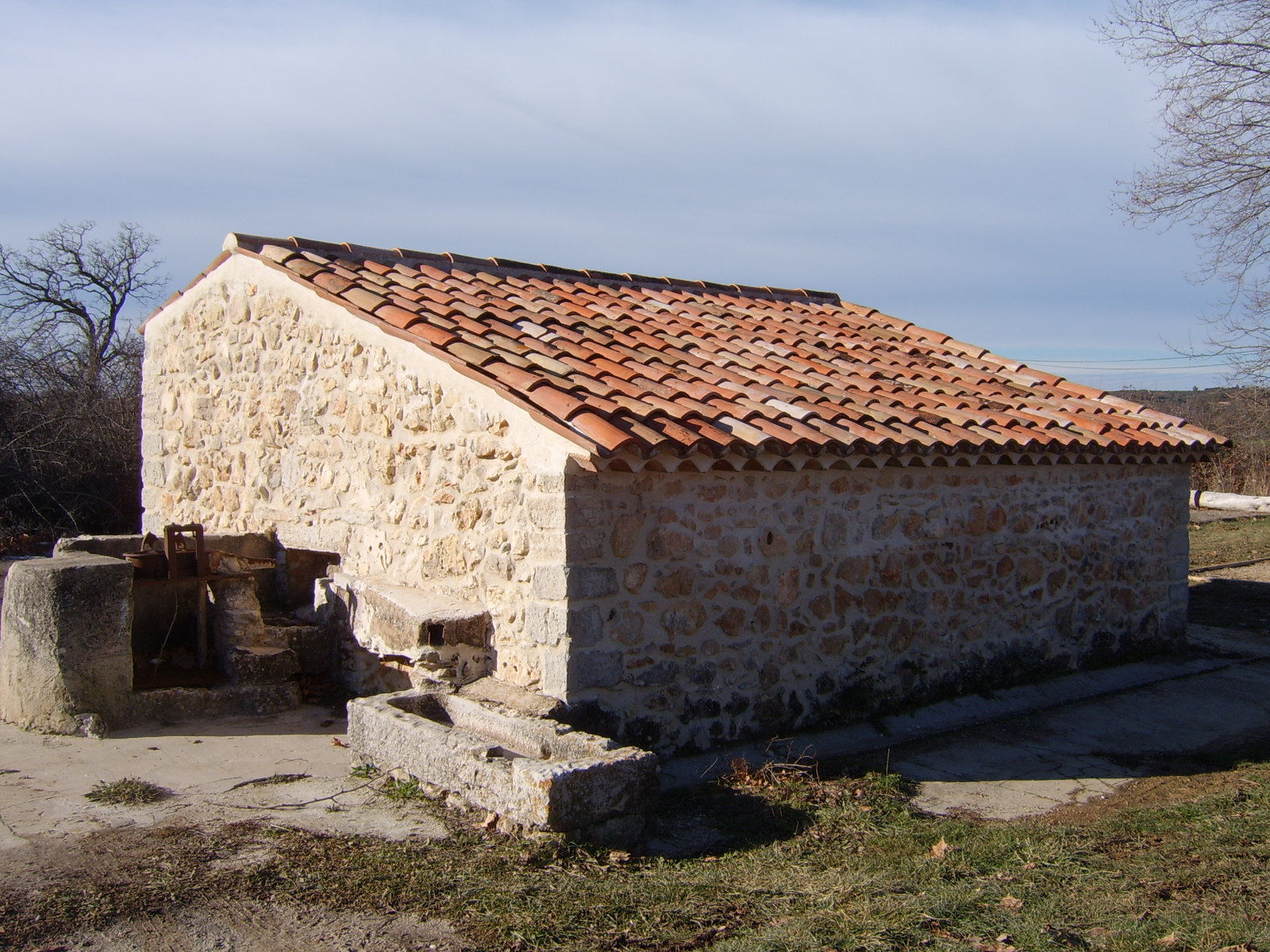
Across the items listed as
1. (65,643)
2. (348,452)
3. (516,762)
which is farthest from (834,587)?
(65,643)

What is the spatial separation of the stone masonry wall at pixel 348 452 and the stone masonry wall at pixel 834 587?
0.40 metres

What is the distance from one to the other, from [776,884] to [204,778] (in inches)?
116

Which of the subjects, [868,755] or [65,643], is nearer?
[65,643]

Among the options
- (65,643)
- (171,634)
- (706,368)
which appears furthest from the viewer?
(171,634)

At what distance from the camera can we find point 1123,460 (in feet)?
26.4

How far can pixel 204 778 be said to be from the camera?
206 inches

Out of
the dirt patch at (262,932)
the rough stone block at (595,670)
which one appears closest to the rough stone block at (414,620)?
the rough stone block at (595,670)

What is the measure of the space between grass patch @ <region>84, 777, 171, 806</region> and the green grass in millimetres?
523

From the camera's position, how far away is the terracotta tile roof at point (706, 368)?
18.6ft

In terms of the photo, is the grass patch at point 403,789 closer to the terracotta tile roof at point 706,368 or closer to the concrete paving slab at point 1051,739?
the concrete paving slab at point 1051,739

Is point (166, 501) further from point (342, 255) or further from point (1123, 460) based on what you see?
point (1123, 460)

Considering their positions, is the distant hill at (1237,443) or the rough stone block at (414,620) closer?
the rough stone block at (414,620)

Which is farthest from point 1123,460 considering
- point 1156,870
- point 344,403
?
point 344,403

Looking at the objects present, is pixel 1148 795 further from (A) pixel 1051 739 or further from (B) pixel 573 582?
(B) pixel 573 582
